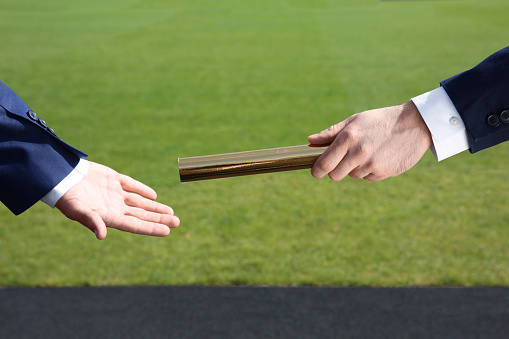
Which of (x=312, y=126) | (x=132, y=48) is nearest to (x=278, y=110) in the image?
(x=312, y=126)

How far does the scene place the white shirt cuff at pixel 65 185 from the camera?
171 cm

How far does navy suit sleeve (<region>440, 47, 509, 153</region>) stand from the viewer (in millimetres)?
1478

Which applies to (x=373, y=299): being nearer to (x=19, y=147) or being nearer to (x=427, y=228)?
(x=427, y=228)

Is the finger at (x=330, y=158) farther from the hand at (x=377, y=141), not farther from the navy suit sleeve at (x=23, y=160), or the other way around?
the navy suit sleeve at (x=23, y=160)

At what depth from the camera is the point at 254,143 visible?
6559 millimetres

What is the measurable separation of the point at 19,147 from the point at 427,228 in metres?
3.51

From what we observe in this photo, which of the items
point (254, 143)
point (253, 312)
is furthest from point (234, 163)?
point (254, 143)

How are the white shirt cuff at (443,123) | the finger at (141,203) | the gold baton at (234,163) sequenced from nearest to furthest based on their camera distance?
1. the gold baton at (234,163)
2. the white shirt cuff at (443,123)
3. the finger at (141,203)

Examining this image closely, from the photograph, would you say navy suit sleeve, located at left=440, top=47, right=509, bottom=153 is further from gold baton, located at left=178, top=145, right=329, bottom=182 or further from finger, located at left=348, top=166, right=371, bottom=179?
gold baton, located at left=178, top=145, right=329, bottom=182

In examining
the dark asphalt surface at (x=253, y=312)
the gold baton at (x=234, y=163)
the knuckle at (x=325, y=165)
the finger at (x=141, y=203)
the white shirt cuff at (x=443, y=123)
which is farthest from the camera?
the dark asphalt surface at (x=253, y=312)

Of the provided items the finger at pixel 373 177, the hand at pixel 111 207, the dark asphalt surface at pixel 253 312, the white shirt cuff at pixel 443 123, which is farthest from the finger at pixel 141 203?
the dark asphalt surface at pixel 253 312

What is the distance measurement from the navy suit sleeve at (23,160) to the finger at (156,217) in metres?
0.25

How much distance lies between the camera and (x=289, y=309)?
10.7ft

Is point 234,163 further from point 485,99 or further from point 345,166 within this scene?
point 485,99
